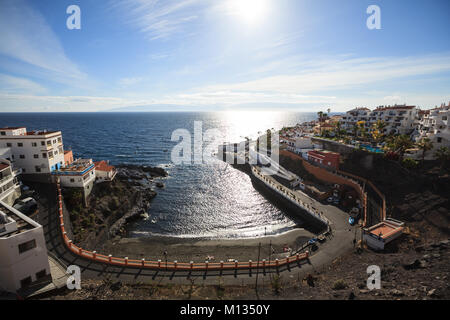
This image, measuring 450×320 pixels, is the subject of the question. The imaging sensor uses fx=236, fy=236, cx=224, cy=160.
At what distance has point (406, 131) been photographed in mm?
77062

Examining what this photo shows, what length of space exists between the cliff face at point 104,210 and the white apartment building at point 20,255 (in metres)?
10.0

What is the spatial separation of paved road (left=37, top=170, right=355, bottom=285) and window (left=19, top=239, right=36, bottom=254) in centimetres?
559

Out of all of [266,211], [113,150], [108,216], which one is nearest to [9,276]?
[108,216]

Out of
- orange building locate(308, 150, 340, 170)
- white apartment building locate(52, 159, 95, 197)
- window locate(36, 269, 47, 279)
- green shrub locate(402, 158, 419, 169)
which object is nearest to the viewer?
window locate(36, 269, 47, 279)

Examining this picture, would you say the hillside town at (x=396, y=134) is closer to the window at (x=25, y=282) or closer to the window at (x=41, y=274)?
the window at (x=41, y=274)

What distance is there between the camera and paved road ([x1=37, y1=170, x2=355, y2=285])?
87.6 ft

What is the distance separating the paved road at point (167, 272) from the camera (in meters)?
26.7

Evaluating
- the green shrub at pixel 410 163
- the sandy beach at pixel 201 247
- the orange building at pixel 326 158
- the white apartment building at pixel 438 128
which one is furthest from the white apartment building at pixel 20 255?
the white apartment building at pixel 438 128

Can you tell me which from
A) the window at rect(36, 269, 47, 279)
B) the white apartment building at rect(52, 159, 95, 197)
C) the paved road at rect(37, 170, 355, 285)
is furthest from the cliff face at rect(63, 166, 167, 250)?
the window at rect(36, 269, 47, 279)

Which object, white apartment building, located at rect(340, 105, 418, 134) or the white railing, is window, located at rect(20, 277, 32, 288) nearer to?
the white railing

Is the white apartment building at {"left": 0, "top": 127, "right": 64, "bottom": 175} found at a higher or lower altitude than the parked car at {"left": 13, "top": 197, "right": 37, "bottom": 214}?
higher

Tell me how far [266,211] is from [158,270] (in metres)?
30.2

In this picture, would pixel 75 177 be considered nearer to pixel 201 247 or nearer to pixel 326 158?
pixel 201 247

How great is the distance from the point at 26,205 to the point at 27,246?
49.2ft
